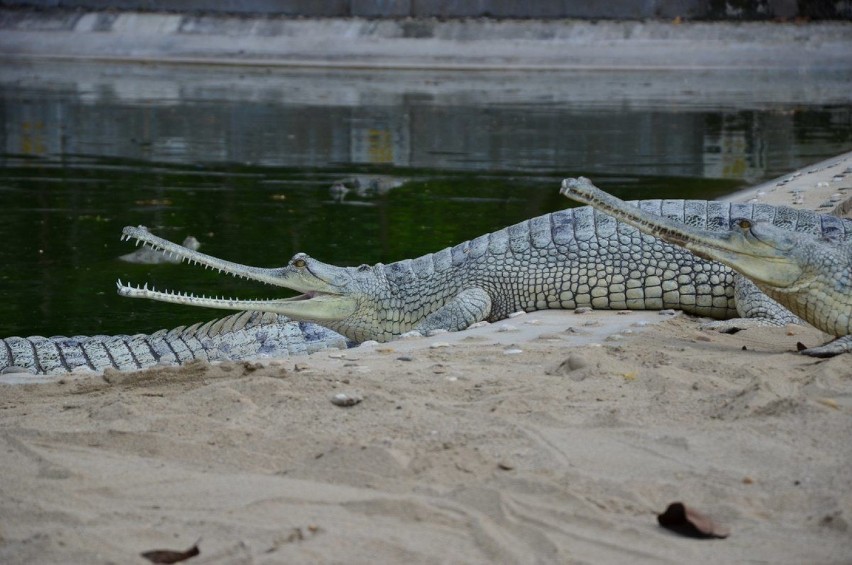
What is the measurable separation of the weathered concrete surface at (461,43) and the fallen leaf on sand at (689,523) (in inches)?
781

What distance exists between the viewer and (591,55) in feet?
74.1

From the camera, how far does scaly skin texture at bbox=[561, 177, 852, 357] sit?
5.04 m

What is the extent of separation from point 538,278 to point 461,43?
1661 cm

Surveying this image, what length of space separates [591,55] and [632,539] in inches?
795

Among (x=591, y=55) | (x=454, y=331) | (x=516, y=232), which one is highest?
(x=591, y=55)

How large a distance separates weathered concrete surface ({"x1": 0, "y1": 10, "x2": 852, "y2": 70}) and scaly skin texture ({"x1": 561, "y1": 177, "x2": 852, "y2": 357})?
1772 centimetres

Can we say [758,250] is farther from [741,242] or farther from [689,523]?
[689,523]

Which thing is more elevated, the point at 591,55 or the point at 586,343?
the point at 591,55

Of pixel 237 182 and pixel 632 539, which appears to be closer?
pixel 632 539

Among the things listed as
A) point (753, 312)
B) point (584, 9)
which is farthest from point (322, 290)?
point (584, 9)

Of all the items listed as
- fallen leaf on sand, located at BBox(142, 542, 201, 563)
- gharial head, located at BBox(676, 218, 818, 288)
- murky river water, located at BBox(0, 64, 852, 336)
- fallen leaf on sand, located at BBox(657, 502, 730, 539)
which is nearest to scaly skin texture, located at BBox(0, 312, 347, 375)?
murky river water, located at BBox(0, 64, 852, 336)

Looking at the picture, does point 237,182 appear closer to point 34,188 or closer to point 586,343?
point 34,188

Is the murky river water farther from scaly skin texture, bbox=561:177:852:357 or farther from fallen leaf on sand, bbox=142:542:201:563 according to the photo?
fallen leaf on sand, bbox=142:542:201:563

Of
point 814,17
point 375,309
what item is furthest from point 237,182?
point 814,17
